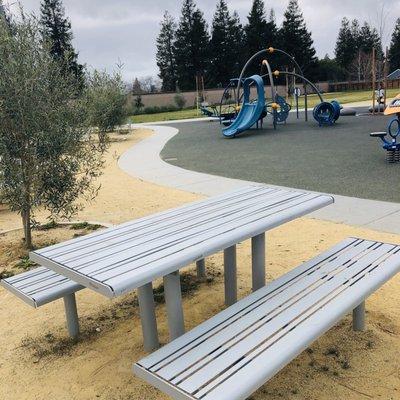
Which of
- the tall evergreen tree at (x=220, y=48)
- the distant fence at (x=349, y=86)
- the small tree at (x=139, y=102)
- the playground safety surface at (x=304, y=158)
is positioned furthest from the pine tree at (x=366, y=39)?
the playground safety surface at (x=304, y=158)

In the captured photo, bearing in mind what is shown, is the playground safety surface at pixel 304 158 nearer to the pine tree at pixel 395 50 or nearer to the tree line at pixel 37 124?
the tree line at pixel 37 124

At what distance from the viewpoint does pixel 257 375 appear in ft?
5.62

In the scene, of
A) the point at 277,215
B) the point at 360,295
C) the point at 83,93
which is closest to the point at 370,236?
the point at 277,215

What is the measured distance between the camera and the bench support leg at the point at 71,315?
9.55ft

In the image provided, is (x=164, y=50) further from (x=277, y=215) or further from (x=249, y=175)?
(x=277, y=215)

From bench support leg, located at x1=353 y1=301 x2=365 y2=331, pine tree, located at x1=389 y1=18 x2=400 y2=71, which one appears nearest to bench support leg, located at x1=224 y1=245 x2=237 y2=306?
bench support leg, located at x1=353 y1=301 x2=365 y2=331

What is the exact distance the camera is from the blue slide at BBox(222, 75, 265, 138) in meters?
15.8

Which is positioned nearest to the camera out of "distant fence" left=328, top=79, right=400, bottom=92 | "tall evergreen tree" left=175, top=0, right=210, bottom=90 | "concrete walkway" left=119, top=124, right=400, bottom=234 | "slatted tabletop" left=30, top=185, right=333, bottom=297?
"slatted tabletop" left=30, top=185, right=333, bottom=297

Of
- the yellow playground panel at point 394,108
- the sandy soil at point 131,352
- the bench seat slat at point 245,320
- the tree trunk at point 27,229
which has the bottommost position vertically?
the sandy soil at point 131,352

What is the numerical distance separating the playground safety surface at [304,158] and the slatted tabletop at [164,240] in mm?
3374

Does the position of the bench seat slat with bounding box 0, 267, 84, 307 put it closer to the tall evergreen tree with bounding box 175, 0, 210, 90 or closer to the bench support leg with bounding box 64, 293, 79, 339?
the bench support leg with bounding box 64, 293, 79, 339

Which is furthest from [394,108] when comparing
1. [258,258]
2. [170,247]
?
[170,247]

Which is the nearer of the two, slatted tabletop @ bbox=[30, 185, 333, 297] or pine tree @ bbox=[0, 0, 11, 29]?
slatted tabletop @ bbox=[30, 185, 333, 297]

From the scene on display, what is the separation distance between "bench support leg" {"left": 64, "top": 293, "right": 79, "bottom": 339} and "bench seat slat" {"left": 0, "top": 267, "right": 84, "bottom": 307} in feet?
0.28
